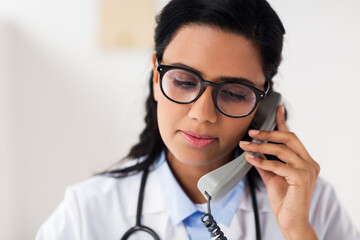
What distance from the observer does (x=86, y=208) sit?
1.11 metres

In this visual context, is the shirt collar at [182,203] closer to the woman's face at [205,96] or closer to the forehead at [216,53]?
the woman's face at [205,96]

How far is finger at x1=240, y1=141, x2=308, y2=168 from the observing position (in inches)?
39.8

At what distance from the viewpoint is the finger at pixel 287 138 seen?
3.37 ft

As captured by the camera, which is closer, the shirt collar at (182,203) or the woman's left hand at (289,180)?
the woman's left hand at (289,180)

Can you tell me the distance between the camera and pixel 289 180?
997mm

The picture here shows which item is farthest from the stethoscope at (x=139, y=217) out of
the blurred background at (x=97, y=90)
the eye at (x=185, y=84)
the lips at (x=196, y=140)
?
the blurred background at (x=97, y=90)

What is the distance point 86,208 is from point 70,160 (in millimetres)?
1147

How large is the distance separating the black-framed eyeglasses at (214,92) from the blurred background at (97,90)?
3.12ft

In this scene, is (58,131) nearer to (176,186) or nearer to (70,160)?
(70,160)

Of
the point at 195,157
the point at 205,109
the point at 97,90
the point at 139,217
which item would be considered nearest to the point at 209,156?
the point at 195,157

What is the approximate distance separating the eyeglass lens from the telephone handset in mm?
149

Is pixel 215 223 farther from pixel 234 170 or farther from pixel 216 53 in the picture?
pixel 216 53

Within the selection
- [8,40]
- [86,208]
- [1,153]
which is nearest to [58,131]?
[1,153]

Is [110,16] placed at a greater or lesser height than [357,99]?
greater
